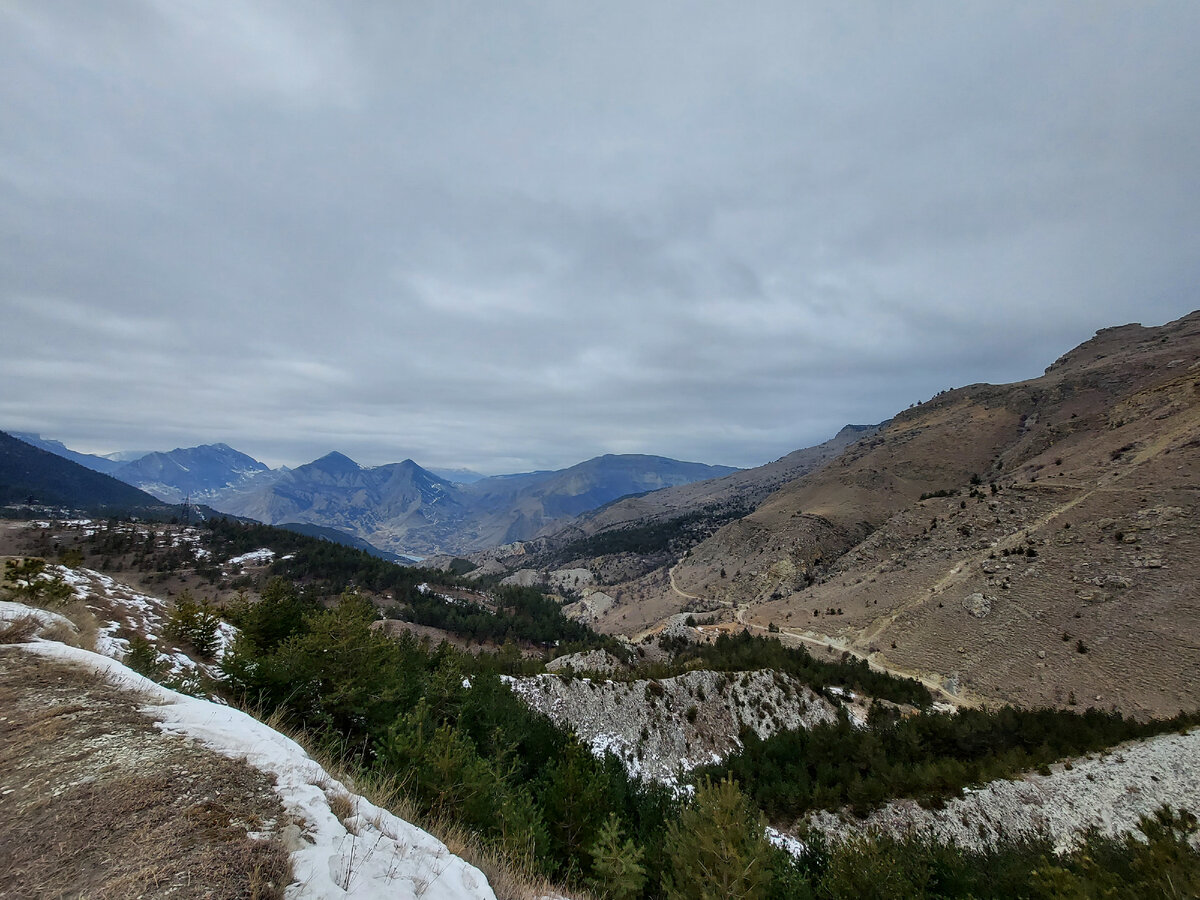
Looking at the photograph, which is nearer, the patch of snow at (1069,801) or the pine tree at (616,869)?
the pine tree at (616,869)

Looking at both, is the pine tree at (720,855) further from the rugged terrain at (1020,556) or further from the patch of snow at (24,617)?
the rugged terrain at (1020,556)

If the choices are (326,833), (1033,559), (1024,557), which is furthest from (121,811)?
(1024,557)

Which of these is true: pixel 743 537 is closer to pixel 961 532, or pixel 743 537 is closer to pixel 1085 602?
pixel 961 532

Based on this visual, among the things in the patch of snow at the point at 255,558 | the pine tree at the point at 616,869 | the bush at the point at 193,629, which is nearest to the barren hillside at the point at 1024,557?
the pine tree at the point at 616,869

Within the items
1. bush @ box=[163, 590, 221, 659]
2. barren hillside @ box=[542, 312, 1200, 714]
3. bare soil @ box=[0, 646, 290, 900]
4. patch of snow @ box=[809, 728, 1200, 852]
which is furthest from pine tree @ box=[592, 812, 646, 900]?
barren hillside @ box=[542, 312, 1200, 714]

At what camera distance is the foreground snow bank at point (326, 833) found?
4527mm

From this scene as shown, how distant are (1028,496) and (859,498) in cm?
3721

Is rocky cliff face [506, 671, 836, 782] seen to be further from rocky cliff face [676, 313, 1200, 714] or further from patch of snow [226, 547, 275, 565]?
patch of snow [226, 547, 275, 565]

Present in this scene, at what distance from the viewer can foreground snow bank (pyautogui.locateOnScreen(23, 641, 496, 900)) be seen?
4.53m

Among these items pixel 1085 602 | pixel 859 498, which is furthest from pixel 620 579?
pixel 1085 602

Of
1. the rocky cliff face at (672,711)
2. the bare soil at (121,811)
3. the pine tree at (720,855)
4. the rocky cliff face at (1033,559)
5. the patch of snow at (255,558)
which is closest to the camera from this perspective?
the bare soil at (121,811)

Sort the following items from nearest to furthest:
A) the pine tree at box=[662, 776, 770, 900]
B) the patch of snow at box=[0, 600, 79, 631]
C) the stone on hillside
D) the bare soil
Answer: the bare soil → the pine tree at box=[662, 776, 770, 900] → the patch of snow at box=[0, 600, 79, 631] → the stone on hillside

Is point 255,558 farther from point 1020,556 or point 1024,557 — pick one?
point 1024,557

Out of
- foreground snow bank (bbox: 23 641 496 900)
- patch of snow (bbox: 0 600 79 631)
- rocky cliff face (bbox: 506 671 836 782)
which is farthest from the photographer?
rocky cliff face (bbox: 506 671 836 782)
